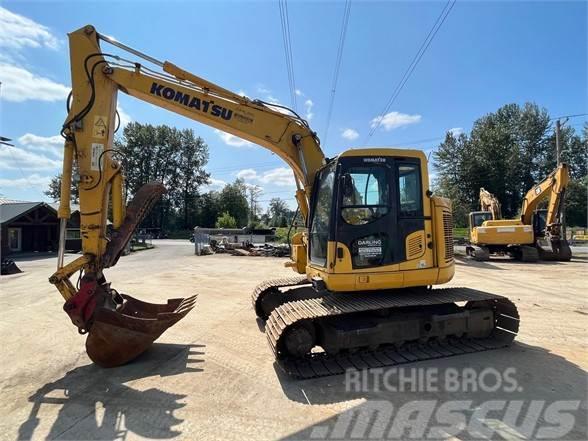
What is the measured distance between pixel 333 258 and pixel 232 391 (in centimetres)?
202

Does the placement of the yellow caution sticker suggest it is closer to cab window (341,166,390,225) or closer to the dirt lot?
the dirt lot

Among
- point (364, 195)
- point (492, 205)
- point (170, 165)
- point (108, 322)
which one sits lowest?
point (108, 322)

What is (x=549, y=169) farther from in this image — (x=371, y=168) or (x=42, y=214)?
(x=42, y=214)

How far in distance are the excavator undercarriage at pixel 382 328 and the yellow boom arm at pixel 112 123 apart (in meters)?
2.12

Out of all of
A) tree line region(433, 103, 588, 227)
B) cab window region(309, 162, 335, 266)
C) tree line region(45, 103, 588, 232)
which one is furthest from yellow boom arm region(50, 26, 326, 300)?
tree line region(433, 103, 588, 227)

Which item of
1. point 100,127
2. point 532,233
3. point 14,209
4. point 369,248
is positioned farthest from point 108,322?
point 14,209

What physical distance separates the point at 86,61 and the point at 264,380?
5105 millimetres

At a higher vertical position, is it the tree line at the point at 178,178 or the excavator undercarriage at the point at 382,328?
the tree line at the point at 178,178

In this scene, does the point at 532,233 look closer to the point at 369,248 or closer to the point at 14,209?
the point at 369,248

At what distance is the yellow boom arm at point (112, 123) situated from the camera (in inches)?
197

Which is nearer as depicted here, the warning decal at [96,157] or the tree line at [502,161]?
the warning decal at [96,157]

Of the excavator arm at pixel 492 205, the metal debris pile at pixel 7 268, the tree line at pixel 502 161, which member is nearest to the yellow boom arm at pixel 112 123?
the metal debris pile at pixel 7 268

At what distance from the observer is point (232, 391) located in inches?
159

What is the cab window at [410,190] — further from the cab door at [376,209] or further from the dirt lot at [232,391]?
the dirt lot at [232,391]
